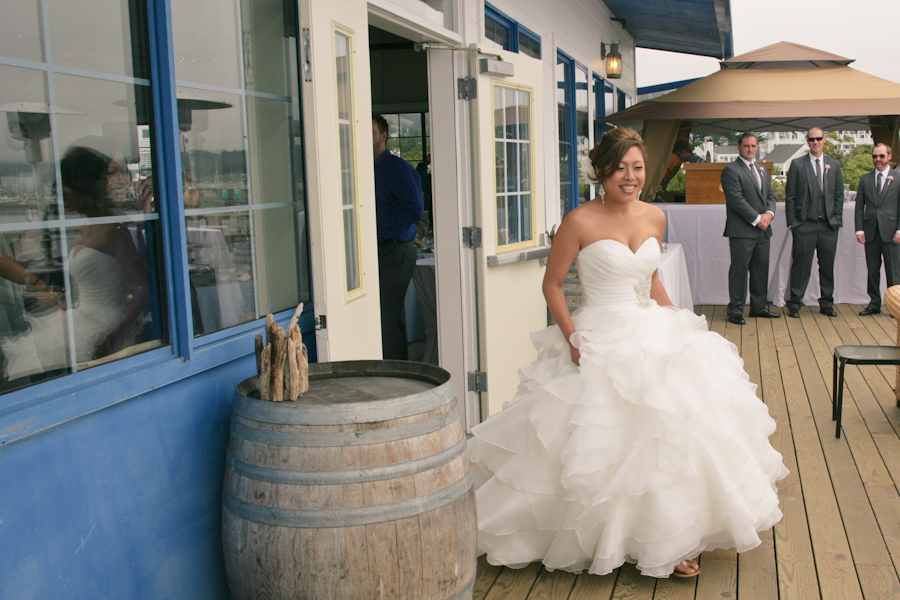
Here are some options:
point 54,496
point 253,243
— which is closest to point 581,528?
point 253,243

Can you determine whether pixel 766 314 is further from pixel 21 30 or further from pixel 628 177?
pixel 21 30

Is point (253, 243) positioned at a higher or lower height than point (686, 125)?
lower

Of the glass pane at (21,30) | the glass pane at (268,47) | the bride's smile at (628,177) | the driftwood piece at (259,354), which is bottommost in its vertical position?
the driftwood piece at (259,354)

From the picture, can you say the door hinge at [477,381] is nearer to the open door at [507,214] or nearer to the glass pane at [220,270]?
the open door at [507,214]

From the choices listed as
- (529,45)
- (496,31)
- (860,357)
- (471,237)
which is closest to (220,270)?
(471,237)

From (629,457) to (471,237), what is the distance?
6.13 feet

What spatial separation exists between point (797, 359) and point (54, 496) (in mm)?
5812

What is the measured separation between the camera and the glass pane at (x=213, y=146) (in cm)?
230

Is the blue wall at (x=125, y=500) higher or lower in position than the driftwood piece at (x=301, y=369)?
lower

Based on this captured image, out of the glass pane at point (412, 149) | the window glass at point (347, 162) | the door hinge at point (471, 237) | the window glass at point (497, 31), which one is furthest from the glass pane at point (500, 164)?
the glass pane at point (412, 149)

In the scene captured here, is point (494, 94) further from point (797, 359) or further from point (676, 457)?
point (797, 359)

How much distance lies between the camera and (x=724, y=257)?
8773 millimetres

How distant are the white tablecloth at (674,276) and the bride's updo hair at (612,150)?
8.68 ft

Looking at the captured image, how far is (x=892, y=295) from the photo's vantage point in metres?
4.44
